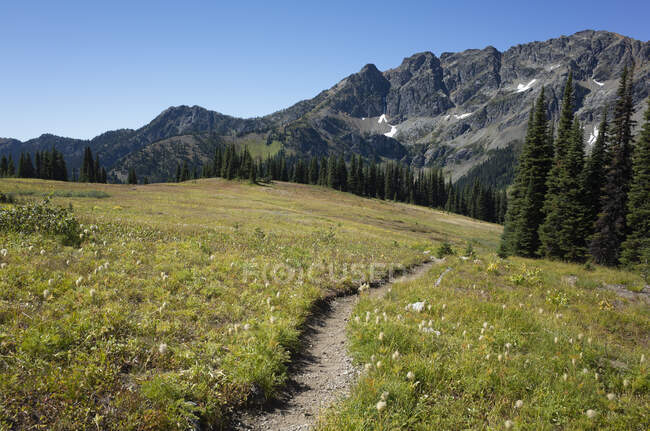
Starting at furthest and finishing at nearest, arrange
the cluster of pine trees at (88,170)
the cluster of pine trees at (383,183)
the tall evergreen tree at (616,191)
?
the cluster of pine trees at (383,183), the cluster of pine trees at (88,170), the tall evergreen tree at (616,191)

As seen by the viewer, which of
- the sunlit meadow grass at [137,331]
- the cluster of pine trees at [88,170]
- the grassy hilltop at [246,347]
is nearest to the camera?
the sunlit meadow grass at [137,331]

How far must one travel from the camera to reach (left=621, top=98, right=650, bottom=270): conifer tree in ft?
87.4

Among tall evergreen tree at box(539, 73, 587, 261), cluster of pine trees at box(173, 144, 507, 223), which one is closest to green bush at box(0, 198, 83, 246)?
tall evergreen tree at box(539, 73, 587, 261)

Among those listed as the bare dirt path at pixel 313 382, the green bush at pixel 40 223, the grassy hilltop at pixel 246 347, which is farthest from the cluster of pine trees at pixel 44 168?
the bare dirt path at pixel 313 382

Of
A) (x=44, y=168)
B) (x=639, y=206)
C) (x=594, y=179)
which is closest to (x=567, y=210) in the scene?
(x=594, y=179)

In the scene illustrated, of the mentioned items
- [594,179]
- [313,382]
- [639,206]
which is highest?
[594,179]

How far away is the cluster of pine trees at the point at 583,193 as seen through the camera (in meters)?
27.7

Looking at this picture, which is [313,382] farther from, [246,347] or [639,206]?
[639,206]

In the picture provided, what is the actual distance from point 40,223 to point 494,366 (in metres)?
14.3

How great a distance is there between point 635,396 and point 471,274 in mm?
8946

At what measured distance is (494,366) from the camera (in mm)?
6086

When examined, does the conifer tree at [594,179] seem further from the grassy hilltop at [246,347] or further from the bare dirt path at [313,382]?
the bare dirt path at [313,382]

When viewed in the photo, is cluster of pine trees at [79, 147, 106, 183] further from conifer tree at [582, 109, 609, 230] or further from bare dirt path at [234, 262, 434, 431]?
conifer tree at [582, 109, 609, 230]

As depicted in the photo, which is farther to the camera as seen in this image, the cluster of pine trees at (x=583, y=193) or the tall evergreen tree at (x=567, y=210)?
the tall evergreen tree at (x=567, y=210)
